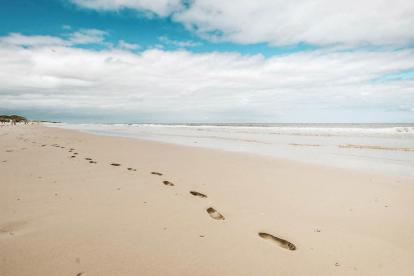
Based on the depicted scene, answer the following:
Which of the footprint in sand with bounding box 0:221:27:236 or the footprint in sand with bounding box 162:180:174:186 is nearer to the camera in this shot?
the footprint in sand with bounding box 0:221:27:236

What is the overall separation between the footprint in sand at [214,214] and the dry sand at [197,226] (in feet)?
0.05

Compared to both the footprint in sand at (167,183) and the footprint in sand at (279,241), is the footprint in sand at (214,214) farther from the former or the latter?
the footprint in sand at (167,183)

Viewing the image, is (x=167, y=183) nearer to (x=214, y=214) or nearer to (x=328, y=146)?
(x=214, y=214)

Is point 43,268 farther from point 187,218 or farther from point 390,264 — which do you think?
point 390,264

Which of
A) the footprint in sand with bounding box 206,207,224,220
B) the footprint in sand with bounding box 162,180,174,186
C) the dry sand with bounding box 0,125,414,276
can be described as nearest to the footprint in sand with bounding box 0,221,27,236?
the dry sand with bounding box 0,125,414,276

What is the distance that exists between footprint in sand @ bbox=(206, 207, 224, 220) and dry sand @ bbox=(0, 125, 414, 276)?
0.5 inches

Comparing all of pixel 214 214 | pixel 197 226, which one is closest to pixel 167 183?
pixel 214 214

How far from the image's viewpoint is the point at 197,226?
3377 mm

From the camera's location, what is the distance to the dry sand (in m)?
2.51

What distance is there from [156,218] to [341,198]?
131 inches

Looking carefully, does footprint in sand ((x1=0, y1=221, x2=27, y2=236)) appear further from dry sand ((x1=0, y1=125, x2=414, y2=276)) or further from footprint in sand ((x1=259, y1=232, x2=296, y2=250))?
footprint in sand ((x1=259, y1=232, x2=296, y2=250))

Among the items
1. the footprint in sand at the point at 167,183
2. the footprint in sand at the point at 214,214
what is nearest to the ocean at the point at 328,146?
the footprint in sand at the point at 167,183

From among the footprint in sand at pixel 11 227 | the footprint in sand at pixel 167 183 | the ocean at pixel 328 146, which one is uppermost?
the footprint in sand at pixel 11 227

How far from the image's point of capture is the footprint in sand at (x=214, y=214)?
3752mm
